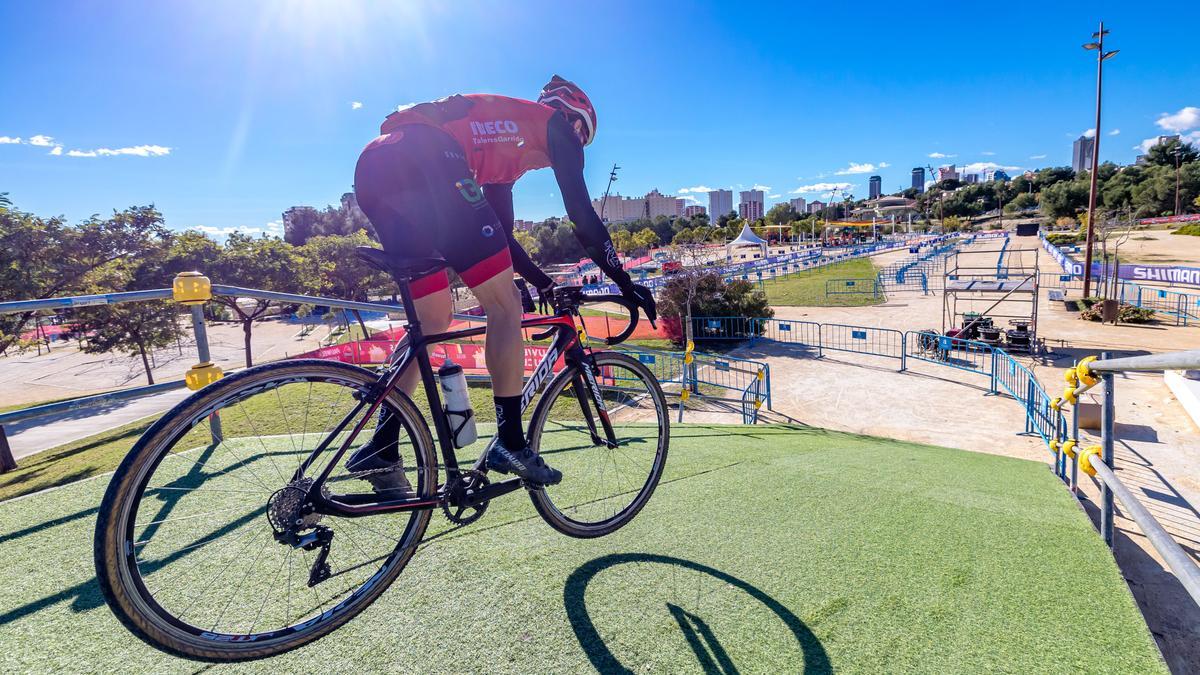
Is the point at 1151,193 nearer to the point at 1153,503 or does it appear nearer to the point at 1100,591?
the point at 1153,503

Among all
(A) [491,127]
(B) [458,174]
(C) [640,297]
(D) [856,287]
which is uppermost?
(A) [491,127]

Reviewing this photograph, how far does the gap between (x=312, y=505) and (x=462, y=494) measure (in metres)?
0.61

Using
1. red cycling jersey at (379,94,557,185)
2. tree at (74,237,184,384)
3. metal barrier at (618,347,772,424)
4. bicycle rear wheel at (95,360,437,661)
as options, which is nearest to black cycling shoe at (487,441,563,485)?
bicycle rear wheel at (95,360,437,661)

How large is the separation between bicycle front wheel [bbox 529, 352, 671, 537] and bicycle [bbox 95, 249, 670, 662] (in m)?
0.01

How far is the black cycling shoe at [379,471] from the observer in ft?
7.90

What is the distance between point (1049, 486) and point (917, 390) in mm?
11614

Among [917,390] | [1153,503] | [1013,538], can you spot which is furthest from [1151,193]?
[1013,538]

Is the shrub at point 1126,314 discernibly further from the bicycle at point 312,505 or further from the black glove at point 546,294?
the black glove at point 546,294

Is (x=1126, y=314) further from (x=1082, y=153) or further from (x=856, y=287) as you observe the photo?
(x=1082, y=153)

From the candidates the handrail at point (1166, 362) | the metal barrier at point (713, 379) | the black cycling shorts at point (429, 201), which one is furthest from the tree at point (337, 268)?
the handrail at point (1166, 362)

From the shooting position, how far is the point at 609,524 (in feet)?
9.91

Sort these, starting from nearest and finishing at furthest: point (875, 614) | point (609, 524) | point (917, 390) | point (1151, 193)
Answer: point (875, 614)
point (609, 524)
point (917, 390)
point (1151, 193)

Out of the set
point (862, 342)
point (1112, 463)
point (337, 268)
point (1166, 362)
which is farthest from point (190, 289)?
point (337, 268)

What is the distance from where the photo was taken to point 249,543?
2734 mm
